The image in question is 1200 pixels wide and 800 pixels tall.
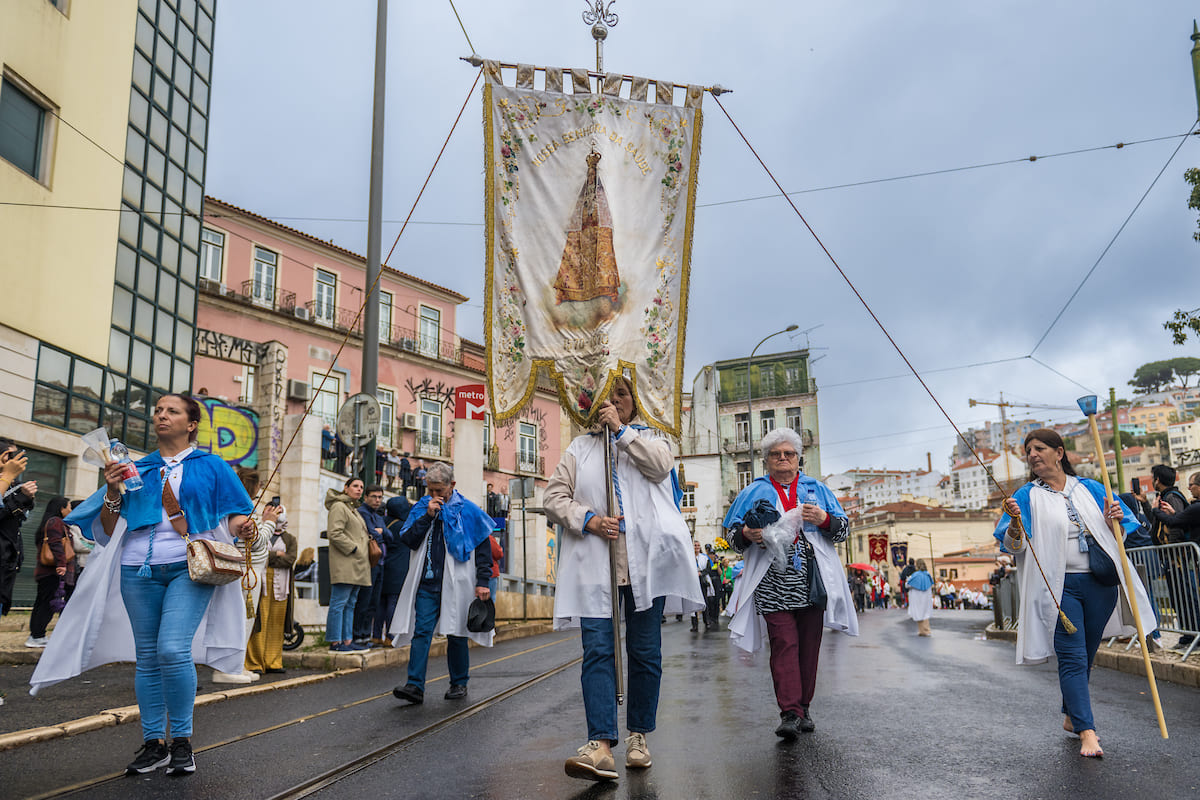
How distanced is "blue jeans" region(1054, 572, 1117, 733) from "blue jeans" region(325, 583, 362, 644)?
7845mm

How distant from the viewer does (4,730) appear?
5.96 meters

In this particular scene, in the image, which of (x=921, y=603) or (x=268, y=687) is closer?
(x=268, y=687)

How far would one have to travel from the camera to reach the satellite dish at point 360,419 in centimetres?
1223

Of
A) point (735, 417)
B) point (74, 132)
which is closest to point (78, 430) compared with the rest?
point (74, 132)

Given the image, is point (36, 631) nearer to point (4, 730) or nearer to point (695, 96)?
point (4, 730)

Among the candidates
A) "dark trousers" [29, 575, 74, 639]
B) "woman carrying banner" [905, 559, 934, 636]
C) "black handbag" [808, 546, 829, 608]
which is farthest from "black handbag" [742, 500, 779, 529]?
"woman carrying banner" [905, 559, 934, 636]

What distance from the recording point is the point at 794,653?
19.1 feet

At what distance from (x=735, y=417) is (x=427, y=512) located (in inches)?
2406

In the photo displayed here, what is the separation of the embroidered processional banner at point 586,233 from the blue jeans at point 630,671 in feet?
5.26

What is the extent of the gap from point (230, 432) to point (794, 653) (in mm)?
19484

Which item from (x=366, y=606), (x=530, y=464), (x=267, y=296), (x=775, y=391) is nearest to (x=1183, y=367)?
(x=775, y=391)

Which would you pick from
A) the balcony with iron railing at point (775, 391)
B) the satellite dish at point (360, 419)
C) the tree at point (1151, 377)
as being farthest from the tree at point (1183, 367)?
the satellite dish at point (360, 419)

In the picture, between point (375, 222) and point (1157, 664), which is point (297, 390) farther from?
point (1157, 664)

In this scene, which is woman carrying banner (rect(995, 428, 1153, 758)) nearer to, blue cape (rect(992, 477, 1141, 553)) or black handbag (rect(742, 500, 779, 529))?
blue cape (rect(992, 477, 1141, 553))
